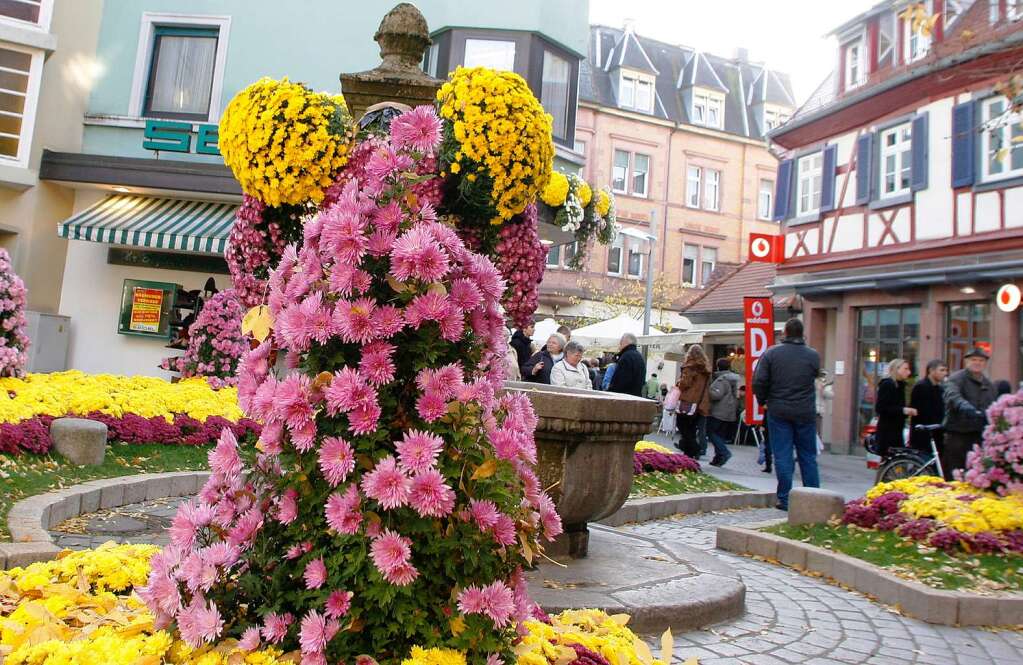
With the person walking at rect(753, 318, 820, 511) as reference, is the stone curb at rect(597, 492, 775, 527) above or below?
below

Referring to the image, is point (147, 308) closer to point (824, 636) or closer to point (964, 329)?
point (824, 636)

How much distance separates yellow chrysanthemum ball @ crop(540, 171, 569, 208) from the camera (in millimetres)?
10242

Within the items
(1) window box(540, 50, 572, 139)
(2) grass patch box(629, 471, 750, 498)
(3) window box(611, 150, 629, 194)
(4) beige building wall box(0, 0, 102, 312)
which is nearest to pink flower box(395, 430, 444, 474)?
(2) grass patch box(629, 471, 750, 498)

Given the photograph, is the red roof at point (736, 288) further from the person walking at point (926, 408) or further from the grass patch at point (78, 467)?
the grass patch at point (78, 467)

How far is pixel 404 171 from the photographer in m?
2.52

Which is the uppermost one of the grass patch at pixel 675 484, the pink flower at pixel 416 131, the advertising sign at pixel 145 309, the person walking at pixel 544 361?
the advertising sign at pixel 145 309

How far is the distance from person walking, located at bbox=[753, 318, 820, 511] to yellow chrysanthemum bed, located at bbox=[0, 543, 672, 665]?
6209 mm

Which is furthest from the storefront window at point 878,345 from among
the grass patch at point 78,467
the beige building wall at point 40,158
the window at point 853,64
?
the beige building wall at point 40,158

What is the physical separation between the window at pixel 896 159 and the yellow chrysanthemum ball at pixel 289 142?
669 inches

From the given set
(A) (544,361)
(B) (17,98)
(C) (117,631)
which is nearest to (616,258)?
(B) (17,98)

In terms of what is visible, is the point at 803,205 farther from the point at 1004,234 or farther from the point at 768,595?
the point at 768,595

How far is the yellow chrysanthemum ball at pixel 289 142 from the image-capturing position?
4801 mm

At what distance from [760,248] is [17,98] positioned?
16793 millimetres

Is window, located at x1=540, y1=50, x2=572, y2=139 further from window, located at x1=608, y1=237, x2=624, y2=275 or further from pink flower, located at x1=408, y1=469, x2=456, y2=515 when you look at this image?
window, located at x1=608, y1=237, x2=624, y2=275
